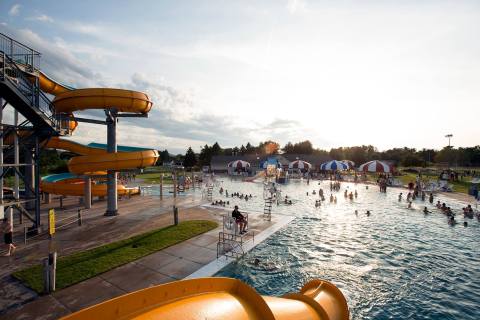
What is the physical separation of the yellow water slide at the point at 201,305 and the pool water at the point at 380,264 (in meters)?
6.47

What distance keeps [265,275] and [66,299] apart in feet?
23.9

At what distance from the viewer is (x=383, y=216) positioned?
23078mm

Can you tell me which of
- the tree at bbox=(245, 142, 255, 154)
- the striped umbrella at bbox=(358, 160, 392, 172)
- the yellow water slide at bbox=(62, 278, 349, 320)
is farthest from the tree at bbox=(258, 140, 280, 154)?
the yellow water slide at bbox=(62, 278, 349, 320)

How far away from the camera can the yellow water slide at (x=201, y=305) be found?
2344 millimetres

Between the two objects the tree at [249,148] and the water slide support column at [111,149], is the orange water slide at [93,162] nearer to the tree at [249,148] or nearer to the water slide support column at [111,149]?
the water slide support column at [111,149]

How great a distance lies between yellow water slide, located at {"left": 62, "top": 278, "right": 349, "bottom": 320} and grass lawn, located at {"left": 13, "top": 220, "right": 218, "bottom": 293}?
29.3ft

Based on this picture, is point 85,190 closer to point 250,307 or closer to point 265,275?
point 265,275

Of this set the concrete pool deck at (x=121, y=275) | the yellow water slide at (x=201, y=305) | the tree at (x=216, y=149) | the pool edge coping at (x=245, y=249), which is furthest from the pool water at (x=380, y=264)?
the tree at (x=216, y=149)

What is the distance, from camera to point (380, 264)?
12.2m

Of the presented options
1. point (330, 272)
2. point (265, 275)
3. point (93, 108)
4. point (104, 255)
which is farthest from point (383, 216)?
point (93, 108)

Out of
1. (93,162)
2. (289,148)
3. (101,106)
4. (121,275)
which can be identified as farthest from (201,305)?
(289,148)

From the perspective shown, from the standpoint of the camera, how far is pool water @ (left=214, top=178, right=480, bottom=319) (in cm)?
906

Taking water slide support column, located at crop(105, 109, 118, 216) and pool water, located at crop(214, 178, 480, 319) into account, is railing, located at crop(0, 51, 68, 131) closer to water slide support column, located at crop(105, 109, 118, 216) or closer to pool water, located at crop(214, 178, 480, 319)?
water slide support column, located at crop(105, 109, 118, 216)

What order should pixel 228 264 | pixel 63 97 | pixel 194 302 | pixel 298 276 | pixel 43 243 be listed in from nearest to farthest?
1. pixel 194 302
2. pixel 298 276
3. pixel 228 264
4. pixel 43 243
5. pixel 63 97
